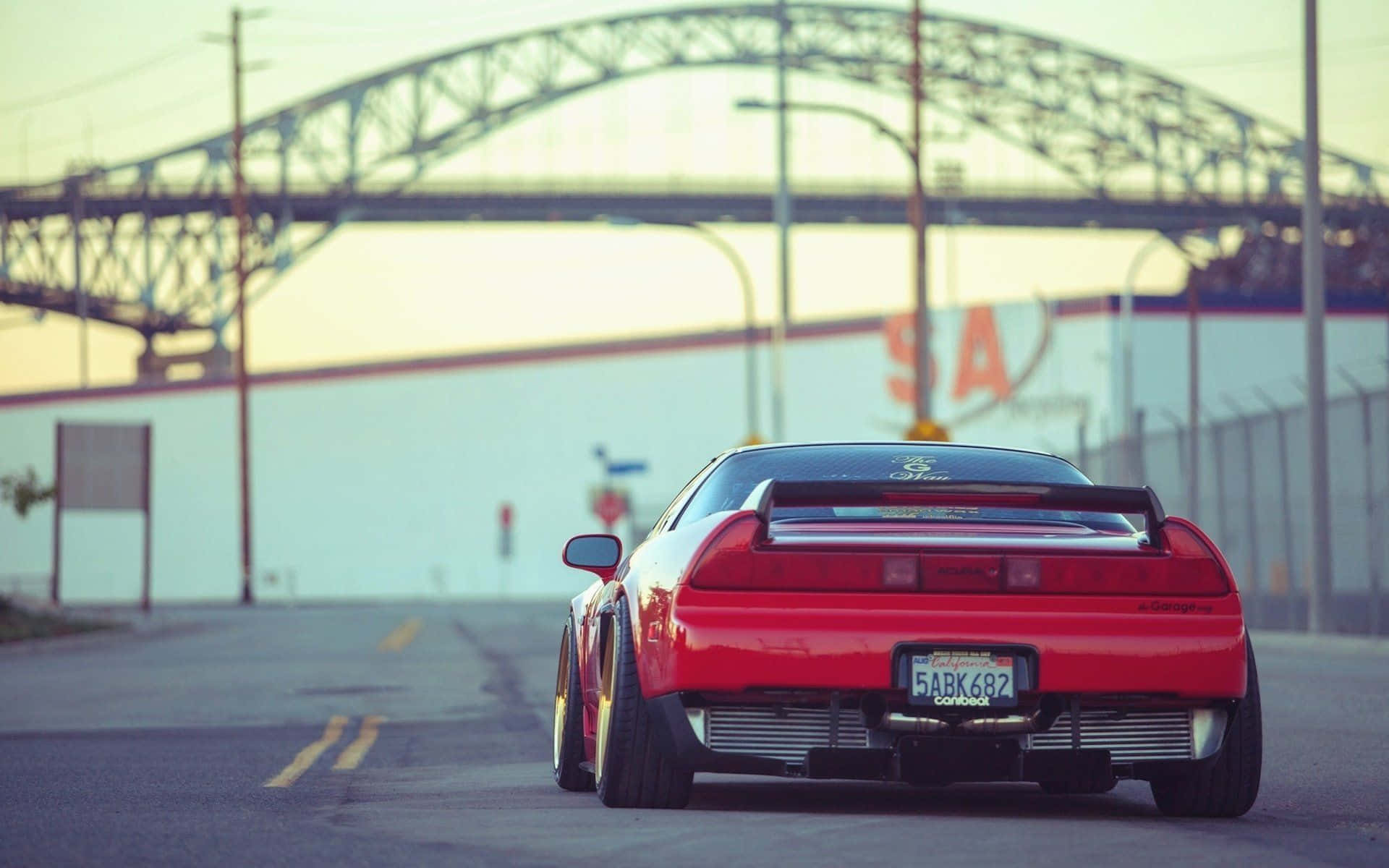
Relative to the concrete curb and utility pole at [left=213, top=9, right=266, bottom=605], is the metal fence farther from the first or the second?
utility pole at [left=213, top=9, right=266, bottom=605]

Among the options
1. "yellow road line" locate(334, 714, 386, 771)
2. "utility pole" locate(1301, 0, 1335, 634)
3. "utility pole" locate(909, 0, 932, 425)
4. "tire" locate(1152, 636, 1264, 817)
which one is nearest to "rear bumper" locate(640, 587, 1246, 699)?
"tire" locate(1152, 636, 1264, 817)

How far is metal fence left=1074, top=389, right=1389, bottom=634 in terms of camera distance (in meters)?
25.5

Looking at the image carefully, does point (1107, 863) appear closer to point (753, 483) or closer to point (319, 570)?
point (753, 483)

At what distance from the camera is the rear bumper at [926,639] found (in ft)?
21.5

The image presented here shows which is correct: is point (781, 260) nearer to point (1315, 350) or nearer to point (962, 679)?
point (1315, 350)

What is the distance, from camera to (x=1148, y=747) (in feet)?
22.3

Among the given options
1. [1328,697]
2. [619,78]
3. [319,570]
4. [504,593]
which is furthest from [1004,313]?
[1328,697]

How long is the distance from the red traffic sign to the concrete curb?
32235 millimetres

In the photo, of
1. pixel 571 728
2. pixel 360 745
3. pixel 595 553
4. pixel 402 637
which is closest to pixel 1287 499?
pixel 402 637

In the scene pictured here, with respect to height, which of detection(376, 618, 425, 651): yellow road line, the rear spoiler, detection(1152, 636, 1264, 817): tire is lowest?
detection(376, 618, 425, 651): yellow road line

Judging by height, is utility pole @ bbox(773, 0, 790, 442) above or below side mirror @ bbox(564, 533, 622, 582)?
above

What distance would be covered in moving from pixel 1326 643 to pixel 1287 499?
4031mm

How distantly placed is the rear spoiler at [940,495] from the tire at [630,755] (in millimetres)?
640

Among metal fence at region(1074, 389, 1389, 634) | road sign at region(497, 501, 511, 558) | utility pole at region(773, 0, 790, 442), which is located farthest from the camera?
road sign at region(497, 501, 511, 558)
